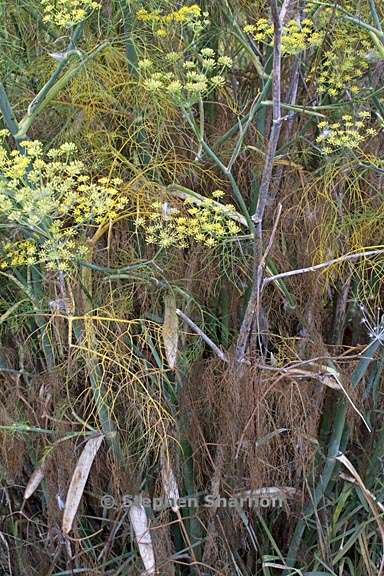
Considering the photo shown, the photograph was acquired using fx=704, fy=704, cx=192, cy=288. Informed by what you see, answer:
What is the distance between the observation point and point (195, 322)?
137cm

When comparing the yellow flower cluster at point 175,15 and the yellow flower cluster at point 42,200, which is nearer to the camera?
the yellow flower cluster at point 42,200

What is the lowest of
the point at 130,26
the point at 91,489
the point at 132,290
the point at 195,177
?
the point at 91,489

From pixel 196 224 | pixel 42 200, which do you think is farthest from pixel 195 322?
pixel 42 200

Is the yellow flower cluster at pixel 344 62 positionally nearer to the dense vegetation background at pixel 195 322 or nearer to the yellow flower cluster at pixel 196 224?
the dense vegetation background at pixel 195 322

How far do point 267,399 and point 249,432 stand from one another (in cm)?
7

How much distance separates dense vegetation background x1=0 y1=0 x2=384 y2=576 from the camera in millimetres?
1239

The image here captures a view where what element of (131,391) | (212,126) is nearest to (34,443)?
(131,391)

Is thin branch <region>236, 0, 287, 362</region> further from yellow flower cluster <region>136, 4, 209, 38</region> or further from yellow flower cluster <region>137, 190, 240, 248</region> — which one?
yellow flower cluster <region>136, 4, 209, 38</region>

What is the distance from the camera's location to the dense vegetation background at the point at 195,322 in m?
1.24

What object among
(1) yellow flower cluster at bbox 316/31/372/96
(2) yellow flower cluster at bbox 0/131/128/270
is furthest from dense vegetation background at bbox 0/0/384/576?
(2) yellow flower cluster at bbox 0/131/128/270

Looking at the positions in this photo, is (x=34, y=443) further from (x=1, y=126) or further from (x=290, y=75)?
(x=290, y=75)

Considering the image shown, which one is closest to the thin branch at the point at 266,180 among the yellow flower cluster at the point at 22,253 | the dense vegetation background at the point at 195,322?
the dense vegetation background at the point at 195,322

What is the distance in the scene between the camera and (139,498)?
1.30 metres

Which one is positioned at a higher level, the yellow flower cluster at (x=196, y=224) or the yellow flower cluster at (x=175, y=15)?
the yellow flower cluster at (x=175, y=15)
